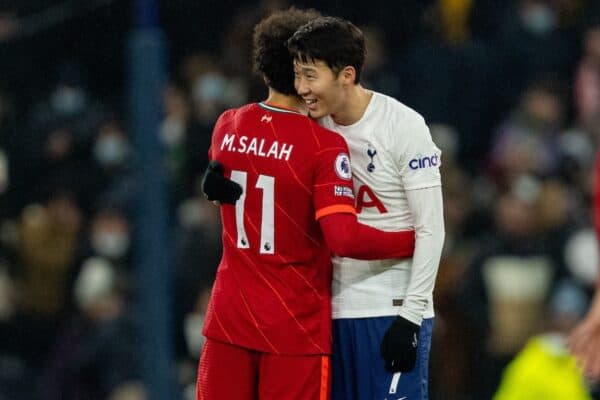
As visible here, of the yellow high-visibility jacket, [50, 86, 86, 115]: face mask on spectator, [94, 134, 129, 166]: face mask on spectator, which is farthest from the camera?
[50, 86, 86, 115]: face mask on spectator

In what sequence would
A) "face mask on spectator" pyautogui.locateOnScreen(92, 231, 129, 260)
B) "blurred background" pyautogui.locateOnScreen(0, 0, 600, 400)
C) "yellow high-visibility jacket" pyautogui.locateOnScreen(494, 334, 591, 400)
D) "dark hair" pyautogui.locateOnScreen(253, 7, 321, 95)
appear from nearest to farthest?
"dark hair" pyautogui.locateOnScreen(253, 7, 321, 95) → "yellow high-visibility jacket" pyautogui.locateOnScreen(494, 334, 591, 400) → "blurred background" pyautogui.locateOnScreen(0, 0, 600, 400) → "face mask on spectator" pyautogui.locateOnScreen(92, 231, 129, 260)

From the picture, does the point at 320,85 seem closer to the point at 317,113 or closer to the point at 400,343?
the point at 317,113

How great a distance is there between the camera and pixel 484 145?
902 centimetres

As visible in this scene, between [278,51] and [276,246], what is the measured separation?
56 cm

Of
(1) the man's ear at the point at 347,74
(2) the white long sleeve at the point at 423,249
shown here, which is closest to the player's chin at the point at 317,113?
(1) the man's ear at the point at 347,74

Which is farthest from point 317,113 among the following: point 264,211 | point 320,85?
Answer: point 264,211

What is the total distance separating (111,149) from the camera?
9.30 meters

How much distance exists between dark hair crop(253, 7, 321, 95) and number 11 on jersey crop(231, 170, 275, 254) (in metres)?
0.27

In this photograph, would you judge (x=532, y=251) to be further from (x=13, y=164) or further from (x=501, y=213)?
(x=13, y=164)

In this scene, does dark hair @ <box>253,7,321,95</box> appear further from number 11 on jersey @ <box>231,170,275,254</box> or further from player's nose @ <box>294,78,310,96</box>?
number 11 on jersey @ <box>231,170,275,254</box>

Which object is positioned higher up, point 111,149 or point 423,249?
point 111,149

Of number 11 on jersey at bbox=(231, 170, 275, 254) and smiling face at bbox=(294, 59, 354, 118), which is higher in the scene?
smiling face at bbox=(294, 59, 354, 118)

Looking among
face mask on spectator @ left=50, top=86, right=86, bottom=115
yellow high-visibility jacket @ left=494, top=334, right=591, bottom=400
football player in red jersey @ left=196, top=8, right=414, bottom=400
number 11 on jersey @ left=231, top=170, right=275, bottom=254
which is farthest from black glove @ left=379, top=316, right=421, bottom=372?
face mask on spectator @ left=50, top=86, right=86, bottom=115

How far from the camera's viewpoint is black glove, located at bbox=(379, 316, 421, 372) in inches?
167
